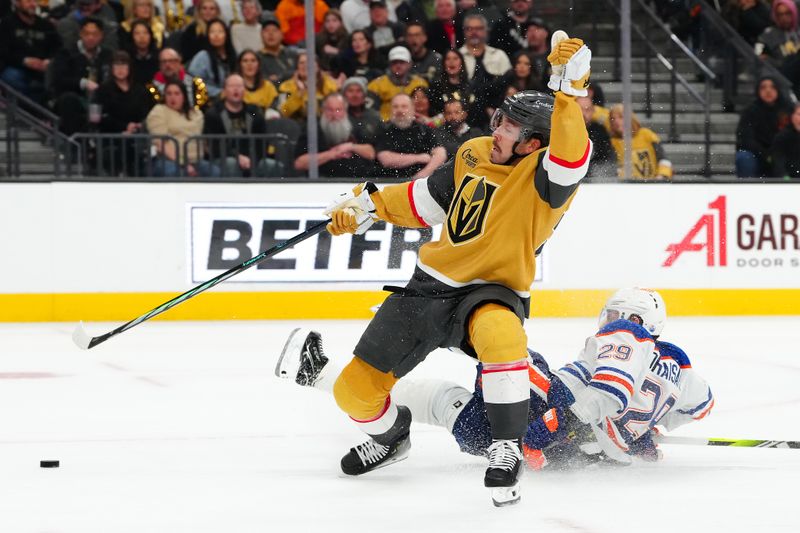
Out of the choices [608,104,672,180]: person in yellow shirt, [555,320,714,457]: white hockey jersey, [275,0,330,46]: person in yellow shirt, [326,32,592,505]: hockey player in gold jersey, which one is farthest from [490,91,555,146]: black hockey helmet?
[275,0,330,46]: person in yellow shirt

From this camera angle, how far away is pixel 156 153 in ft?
27.5

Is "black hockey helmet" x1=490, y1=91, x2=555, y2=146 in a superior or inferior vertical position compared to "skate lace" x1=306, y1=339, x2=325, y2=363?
superior

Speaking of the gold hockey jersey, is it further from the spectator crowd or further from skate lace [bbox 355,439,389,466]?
the spectator crowd

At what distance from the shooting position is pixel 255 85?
8617 mm

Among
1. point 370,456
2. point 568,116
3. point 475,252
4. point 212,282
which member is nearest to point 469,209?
point 475,252

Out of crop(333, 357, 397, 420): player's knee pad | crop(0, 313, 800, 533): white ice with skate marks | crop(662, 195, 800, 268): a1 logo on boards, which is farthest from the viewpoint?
crop(662, 195, 800, 268): a1 logo on boards

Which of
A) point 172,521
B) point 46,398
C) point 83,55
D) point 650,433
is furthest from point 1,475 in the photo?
point 83,55

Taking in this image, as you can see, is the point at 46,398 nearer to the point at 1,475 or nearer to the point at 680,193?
the point at 1,475

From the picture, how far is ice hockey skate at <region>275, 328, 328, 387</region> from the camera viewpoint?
12.0 ft

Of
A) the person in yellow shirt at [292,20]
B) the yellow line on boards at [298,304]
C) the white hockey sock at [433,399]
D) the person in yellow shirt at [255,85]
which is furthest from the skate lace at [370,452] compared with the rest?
the person in yellow shirt at [292,20]

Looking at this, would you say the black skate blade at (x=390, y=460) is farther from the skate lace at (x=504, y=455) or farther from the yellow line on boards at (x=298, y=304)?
the yellow line on boards at (x=298, y=304)

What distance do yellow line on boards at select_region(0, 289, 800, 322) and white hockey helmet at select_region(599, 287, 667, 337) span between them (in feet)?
15.1

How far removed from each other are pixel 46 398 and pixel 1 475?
4.94 feet

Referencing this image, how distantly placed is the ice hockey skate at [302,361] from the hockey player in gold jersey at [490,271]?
181 millimetres
